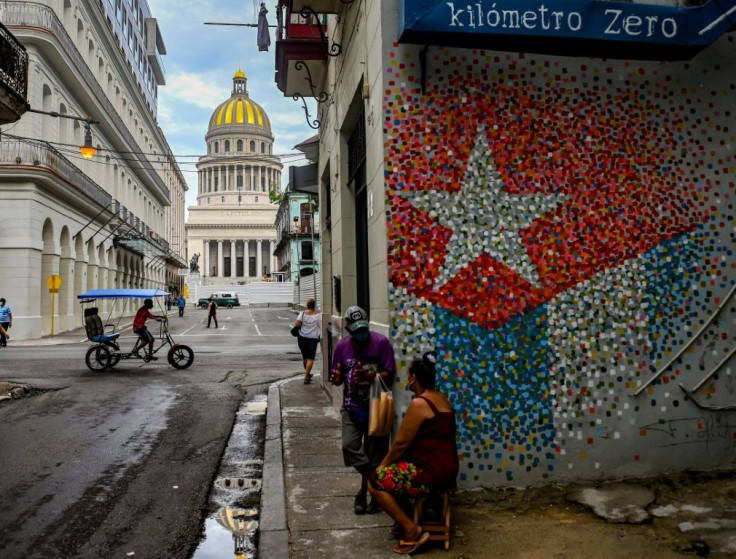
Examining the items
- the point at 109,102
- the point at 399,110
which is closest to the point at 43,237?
the point at 109,102

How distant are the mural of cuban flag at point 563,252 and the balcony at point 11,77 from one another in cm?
971

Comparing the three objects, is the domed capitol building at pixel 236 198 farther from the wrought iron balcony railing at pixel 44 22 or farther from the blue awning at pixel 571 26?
the blue awning at pixel 571 26

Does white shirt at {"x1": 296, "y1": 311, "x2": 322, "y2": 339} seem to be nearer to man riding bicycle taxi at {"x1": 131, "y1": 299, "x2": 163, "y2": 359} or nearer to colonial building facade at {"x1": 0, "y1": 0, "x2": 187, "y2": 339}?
man riding bicycle taxi at {"x1": 131, "y1": 299, "x2": 163, "y2": 359}

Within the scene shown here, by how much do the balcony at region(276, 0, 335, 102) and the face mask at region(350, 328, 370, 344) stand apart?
6.13 metres

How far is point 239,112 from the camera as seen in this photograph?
139 m

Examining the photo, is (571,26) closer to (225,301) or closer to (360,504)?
(360,504)

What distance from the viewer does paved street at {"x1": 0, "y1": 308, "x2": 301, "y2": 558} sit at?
5.28 m

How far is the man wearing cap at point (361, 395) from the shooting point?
18.0 feet

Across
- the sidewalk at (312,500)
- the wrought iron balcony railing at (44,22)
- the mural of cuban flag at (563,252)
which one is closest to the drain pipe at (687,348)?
the mural of cuban flag at (563,252)

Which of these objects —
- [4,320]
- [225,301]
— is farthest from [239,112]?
[4,320]

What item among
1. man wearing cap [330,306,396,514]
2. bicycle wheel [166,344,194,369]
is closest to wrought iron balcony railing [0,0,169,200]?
bicycle wheel [166,344,194,369]

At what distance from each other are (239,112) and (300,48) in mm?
133950

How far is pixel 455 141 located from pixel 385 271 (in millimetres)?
1381

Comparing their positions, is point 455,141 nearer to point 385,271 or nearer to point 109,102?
point 385,271
